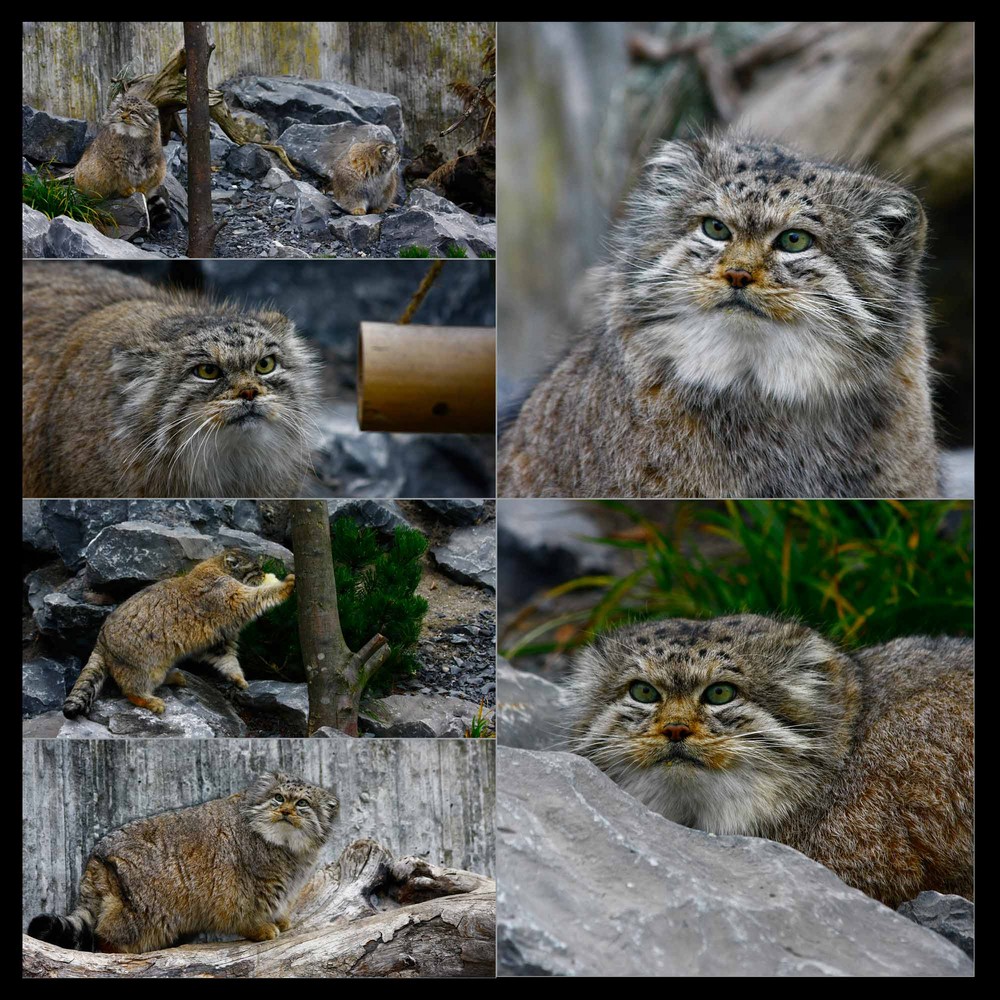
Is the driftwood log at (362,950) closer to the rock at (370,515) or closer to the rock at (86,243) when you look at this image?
the rock at (370,515)

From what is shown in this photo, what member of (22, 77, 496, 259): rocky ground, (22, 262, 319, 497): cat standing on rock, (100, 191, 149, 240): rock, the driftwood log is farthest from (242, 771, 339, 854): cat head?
(100, 191, 149, 240): rock

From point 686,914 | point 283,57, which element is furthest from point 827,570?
point 283,57

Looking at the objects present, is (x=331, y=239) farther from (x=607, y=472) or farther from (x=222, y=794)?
(x=222, y=794)

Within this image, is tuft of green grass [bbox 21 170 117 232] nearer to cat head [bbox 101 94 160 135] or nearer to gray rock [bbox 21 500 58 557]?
cat head [bbox 101 94 160 135]

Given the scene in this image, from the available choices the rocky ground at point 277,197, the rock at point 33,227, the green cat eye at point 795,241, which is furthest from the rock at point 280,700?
the green cat eye at point 795,241

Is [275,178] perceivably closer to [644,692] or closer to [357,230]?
[357,230]
